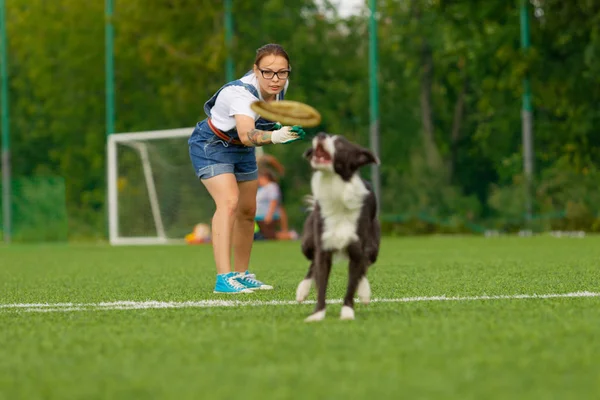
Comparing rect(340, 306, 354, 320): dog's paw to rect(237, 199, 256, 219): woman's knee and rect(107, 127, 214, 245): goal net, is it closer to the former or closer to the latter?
rect(237, 199, 256, 219): woman's knee

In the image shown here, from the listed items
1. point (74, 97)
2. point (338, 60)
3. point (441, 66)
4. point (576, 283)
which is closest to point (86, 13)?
point (74, 97)

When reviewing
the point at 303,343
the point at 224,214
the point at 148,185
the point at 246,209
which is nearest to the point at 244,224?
the point at 246,209

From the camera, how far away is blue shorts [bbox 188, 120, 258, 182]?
8.40m

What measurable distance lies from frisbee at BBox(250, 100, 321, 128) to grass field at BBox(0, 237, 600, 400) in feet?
3.28

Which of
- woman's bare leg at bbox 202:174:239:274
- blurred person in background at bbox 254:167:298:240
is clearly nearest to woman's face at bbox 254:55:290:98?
woman's bare leg at bbox 202:174:239:274

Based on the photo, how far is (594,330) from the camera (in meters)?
5.20

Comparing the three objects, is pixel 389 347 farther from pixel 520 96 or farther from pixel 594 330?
pixel 520 96

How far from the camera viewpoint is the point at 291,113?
655cm

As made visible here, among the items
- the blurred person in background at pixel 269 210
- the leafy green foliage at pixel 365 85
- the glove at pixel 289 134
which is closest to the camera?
the glove at pixel 289 134

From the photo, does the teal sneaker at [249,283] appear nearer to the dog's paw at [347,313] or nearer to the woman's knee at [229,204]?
the woman's knee at [229,204]

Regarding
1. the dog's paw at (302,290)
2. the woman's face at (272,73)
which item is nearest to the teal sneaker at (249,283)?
the woman's face at (272,73)

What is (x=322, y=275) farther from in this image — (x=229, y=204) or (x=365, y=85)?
(x=365, y=85)

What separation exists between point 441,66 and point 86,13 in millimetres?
11658

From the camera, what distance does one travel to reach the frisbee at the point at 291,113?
6.45 meters
